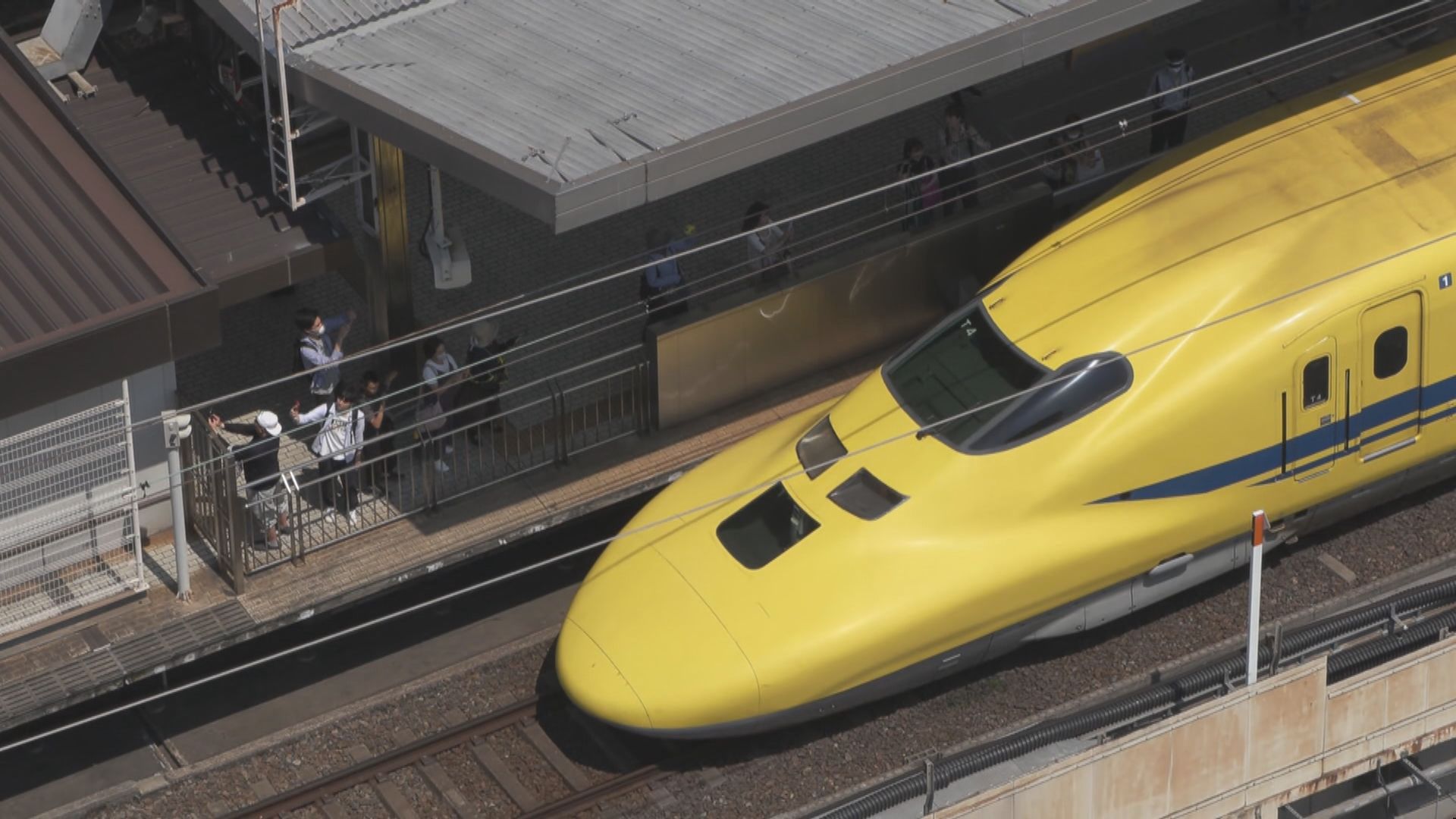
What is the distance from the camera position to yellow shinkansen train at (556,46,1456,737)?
22000 mm

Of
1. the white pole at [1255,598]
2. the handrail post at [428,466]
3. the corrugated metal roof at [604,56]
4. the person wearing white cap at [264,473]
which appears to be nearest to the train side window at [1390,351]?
the white pole at [1255,598]

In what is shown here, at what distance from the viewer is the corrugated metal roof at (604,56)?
903 inches

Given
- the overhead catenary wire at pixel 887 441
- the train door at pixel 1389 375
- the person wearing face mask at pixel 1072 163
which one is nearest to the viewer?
the overhead catenary wire at pixel 887 441

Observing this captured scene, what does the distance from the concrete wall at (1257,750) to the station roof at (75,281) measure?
7.90m

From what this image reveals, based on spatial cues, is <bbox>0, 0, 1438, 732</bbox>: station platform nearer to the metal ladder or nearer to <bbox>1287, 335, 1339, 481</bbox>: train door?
the metal ladder

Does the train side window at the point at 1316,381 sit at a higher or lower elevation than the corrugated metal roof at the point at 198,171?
lower

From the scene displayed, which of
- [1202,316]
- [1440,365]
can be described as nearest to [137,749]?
[1202,316]

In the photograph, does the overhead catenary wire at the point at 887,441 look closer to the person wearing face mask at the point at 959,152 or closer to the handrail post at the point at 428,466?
the handrail post at the point at 428,466

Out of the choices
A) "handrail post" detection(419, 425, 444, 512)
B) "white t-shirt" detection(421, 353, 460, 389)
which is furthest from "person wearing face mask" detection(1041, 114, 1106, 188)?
"handrail post" detection(419, 425, 444, 512)

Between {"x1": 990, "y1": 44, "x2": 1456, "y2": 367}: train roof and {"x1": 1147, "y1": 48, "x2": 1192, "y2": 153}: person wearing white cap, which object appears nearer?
{"x1": 990, "y1": 44, "x2": 1456, "y2": 367}: train roof

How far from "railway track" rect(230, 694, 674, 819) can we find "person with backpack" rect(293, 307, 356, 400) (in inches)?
141

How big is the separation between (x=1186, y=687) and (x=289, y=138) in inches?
364

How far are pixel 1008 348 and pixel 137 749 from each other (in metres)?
8.47

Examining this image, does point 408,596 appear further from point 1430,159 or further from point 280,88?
point 1430,159
